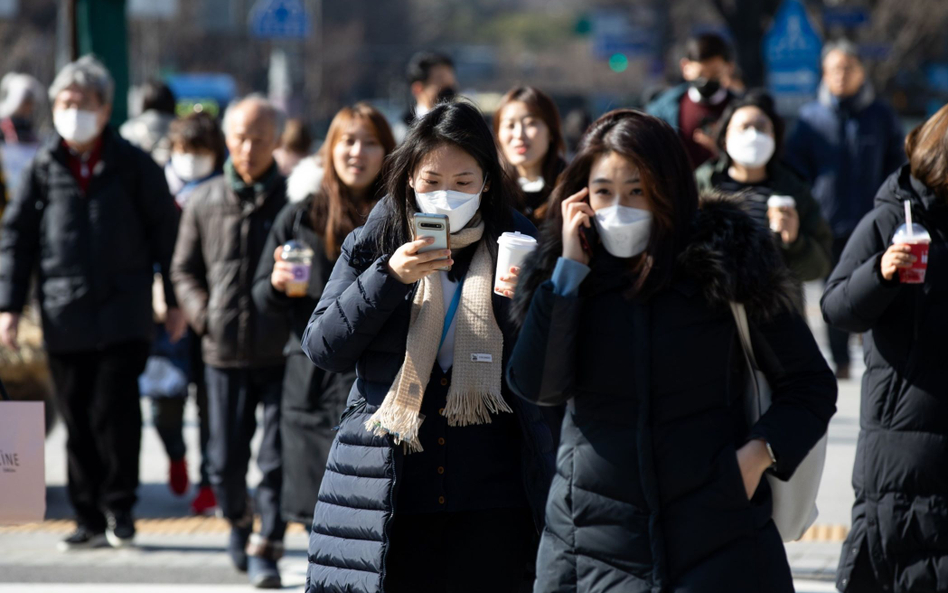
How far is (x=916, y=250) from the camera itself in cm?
417

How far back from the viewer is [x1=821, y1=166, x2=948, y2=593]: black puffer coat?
14.3 ft

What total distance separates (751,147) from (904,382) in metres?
2.53

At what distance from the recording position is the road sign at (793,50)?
14.3m

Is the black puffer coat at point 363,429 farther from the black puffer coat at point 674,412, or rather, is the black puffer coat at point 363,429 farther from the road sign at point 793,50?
the road sign at point 793,50

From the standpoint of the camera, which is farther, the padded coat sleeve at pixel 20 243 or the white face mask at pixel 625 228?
the padded coat sleeve at pixel 20 243

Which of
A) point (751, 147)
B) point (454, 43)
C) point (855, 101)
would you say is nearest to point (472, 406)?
point (751, 147)

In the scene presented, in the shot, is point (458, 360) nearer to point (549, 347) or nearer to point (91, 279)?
point (549, 347)

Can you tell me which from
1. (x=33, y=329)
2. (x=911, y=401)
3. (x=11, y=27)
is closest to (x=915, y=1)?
(x=11, y=27)

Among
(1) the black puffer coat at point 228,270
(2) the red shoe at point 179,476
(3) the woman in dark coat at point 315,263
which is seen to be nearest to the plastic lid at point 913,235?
(3) the woman in dark coat at point 315,263

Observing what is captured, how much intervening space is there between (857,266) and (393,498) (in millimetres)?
1810

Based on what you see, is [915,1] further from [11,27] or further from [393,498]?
[393,498]

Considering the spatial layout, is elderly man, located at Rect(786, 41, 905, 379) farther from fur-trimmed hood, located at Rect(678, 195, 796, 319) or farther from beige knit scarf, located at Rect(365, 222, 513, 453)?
fur-trimmed hood, located at Rect(678, 195, 796, 319)

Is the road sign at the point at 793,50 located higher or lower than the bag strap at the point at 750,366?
higher

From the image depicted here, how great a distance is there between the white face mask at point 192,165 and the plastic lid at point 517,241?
199 inches
